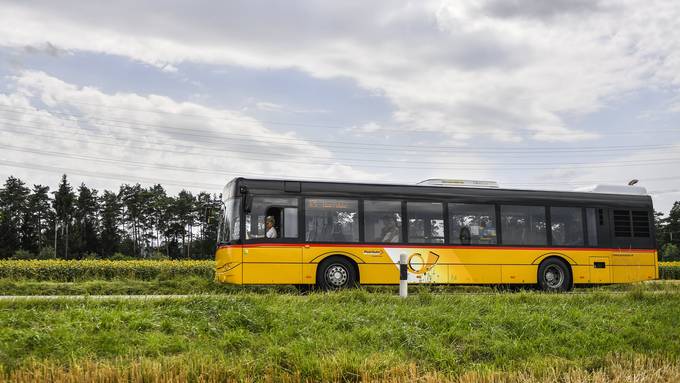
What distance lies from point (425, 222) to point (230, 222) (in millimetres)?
5318

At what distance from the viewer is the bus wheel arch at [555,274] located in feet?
63.7

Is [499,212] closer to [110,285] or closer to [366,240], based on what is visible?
[366,240]

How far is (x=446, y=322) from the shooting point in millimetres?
10688

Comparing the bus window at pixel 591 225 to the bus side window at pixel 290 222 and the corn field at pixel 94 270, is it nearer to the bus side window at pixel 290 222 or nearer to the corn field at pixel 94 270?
the bus side window at pixel 290 222

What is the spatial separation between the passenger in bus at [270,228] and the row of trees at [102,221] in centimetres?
6628

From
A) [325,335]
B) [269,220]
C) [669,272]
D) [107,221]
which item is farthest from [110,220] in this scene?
[325,335]

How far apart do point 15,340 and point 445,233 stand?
12139mm

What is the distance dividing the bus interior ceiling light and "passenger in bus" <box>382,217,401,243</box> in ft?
5.22

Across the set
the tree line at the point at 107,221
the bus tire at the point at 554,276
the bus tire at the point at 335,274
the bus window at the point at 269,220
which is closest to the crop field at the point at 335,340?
the bus tire at the point at 335,274

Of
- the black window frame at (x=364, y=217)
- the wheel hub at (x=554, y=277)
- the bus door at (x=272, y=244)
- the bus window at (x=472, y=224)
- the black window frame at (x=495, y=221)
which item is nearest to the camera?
the bus door at (x=272, y=244)

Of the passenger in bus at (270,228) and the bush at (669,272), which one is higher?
the passenger in bus at (270,228)

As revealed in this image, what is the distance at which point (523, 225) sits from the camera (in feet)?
64.5

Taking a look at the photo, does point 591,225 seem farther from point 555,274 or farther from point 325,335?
point 325,335

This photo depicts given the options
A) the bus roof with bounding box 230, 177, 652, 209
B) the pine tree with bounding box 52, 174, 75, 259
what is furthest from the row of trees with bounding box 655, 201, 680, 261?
the pine tree with bounding box 52, 174, 75, 259
